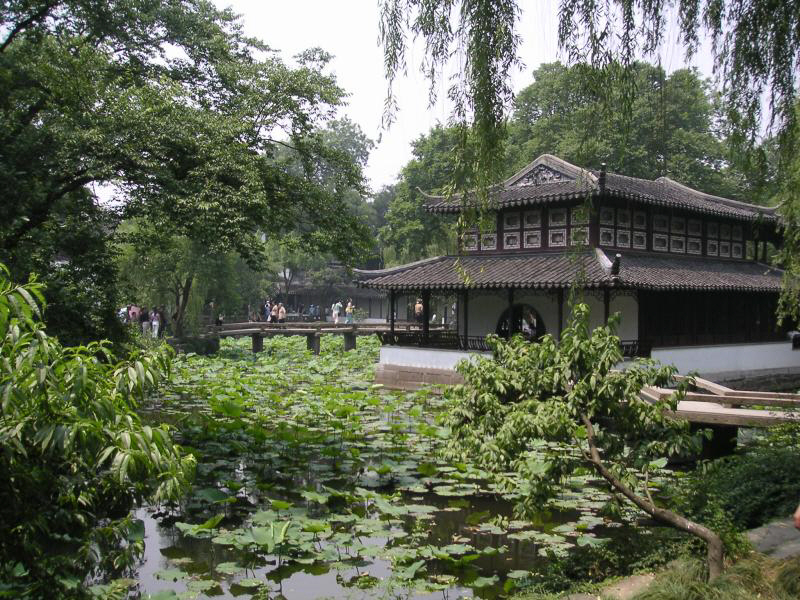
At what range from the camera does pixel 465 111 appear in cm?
508

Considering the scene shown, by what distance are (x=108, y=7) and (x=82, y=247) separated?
4.73 metres

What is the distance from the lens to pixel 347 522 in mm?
7031

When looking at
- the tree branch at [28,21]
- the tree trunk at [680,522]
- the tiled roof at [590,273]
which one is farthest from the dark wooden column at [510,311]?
the tree trunk at [680,522]

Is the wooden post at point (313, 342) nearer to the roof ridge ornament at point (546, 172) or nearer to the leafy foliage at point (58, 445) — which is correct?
the roof ridge ornament at point (546, 172)

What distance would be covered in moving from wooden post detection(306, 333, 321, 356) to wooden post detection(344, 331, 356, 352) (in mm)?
1013

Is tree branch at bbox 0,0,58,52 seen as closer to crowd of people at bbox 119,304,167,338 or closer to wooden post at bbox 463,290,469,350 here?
wooden post at bbox 463,290,469,350

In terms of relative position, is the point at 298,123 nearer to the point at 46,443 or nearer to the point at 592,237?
the point at 592,237

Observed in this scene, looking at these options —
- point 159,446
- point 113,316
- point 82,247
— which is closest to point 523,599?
point 159,446

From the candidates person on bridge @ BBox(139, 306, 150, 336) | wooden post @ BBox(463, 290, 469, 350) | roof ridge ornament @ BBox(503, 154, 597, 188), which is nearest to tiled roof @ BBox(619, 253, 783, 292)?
roof ridge ornament @ BBox(503, 154, 597, 188)

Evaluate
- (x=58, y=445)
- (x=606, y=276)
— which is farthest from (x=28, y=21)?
(x=606, y=276)

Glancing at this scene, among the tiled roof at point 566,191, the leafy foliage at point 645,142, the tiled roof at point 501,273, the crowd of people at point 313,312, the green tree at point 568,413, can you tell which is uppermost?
the leafy foliage at point 645,142

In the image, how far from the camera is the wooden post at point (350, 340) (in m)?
26.9

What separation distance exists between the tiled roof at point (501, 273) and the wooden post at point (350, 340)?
6987mm

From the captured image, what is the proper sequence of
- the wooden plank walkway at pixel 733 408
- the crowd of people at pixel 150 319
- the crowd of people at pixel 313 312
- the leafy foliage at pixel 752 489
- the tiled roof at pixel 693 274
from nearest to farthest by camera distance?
the leafy foliage at pixel 752 489, the wooden plank walkway at pixel 733 408, the tiled roof at pixel 693 274, the crowd of people at pixel 150 319, the crowd of people at pixel 313 312
